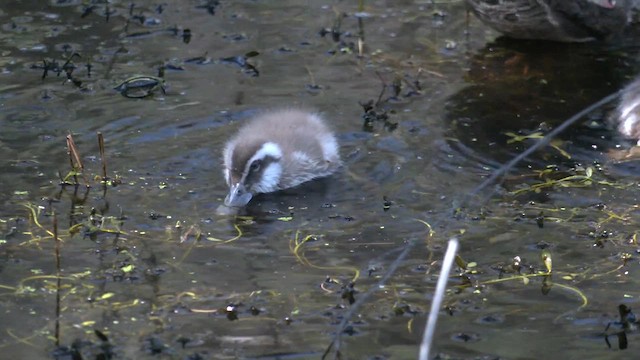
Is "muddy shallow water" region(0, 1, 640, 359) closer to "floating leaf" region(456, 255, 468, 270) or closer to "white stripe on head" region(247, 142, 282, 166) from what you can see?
"floating leaf" region(456, 255, 468, 270)

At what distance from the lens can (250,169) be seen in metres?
6.65

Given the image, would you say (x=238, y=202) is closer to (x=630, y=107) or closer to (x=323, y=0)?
(x=630, y=107)

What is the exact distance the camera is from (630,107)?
24.2 ft

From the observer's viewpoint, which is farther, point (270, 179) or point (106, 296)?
point (270, 179)

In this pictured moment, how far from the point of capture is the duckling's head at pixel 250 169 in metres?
6.53

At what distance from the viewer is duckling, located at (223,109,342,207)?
21.8 ft

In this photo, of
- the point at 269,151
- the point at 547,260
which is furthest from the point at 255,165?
the point at 547,260

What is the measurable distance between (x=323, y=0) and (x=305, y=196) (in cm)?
339

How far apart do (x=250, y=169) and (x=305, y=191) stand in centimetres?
38

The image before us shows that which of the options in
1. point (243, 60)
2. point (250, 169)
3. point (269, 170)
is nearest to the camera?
point (250, 169)

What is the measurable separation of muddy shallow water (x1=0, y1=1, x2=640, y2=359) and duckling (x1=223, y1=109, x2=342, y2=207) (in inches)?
3.9

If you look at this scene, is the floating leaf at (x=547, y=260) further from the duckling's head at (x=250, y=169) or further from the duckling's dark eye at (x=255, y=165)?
the duckling's dark eye at (x=255, y=165)

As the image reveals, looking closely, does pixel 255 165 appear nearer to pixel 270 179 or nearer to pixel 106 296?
pixel 270 179

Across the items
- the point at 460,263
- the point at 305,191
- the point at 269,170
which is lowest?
the point at 305,191
